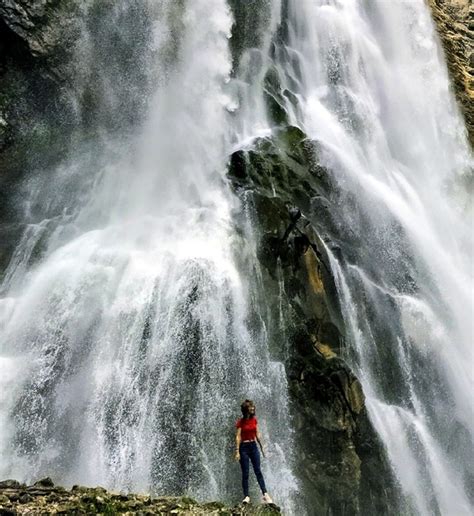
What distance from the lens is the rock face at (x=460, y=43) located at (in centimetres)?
2714

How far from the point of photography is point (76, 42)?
21141mm

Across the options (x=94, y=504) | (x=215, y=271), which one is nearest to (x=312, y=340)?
(x=215, y=271)

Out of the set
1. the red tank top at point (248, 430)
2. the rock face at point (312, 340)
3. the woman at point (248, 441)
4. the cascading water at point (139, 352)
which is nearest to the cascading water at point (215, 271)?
the cascading water at point (139, 352)

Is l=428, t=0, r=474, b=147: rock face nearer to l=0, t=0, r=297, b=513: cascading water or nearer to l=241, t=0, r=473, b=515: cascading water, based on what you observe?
l=241, t=0, r=473, b=515: cascading water

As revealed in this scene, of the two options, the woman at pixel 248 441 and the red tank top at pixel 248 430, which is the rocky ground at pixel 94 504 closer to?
the woman at pixel 248 441

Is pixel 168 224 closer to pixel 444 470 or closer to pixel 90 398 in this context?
pixel 90 398

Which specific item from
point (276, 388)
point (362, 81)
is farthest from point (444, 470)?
point (362, 81)

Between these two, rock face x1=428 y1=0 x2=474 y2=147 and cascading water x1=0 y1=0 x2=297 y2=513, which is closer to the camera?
cascading water x1=0 y1=0 x2=297 y2=513

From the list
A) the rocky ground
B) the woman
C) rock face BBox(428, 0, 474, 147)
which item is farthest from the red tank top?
rock face BBox(428, 0, 474, 147)

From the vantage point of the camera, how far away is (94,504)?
7805 mm

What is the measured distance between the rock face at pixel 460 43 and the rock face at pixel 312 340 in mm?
13383

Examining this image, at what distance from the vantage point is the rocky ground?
7656 millimetres

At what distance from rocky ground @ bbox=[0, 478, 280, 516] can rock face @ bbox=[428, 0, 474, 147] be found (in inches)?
893

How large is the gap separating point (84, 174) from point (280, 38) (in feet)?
35.0
